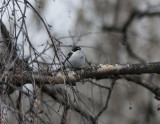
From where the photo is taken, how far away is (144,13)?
28.5ft

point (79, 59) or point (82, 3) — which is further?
point (82, 3)

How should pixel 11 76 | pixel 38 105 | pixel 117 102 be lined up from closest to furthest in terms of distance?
pixel 38 105, pixel 11 76, pixel 117 102

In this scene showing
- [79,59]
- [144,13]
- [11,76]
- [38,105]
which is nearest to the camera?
[38,105]

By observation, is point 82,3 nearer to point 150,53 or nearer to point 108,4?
point 108,4

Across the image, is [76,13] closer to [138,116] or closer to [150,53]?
[150,53]

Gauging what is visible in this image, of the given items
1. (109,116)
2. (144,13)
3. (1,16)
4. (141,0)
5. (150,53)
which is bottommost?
(109,116)

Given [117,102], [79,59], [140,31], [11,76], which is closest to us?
[11,76]

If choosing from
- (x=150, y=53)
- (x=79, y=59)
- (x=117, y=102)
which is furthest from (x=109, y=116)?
(x=79, y=59)

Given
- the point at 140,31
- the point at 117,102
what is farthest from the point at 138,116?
the point at 140,31

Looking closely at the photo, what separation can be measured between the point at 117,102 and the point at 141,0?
10.8 ft

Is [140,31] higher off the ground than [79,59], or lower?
higher

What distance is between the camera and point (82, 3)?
10.7 metres

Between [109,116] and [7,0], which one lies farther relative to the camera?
[109,116]

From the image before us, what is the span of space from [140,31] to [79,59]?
653 cm
